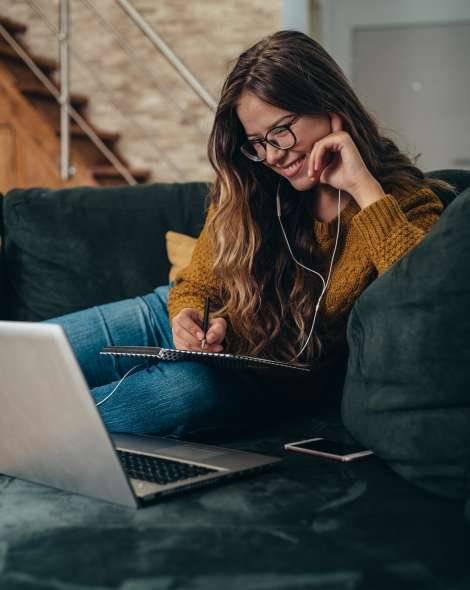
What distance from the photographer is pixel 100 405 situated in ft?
4.71

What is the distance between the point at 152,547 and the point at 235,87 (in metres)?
1.04

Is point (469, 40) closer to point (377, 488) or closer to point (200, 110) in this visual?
point (200, 110)

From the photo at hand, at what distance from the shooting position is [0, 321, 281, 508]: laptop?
923mm

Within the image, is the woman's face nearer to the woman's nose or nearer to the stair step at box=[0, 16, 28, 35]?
the woman's nose

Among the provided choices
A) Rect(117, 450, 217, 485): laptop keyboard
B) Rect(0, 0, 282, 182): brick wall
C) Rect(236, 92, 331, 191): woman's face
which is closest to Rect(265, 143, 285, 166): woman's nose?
Rect(236, 92, 331, 191): woman's face

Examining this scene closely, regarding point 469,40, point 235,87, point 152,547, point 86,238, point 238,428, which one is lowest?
point 238,428

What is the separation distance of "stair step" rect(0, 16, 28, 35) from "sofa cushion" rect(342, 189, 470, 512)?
4.00m

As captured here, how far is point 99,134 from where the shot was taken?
484 centimetres

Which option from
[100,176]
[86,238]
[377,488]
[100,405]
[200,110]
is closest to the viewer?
[377,488]

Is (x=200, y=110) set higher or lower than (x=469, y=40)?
lower

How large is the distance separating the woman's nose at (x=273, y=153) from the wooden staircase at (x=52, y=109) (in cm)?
255

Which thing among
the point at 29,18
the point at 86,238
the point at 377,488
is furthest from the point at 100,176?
the point at 377,488

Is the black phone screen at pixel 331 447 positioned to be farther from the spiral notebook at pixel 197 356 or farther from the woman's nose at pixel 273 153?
the woman's nose at pixel 273 153

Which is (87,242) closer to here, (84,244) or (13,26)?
(84,244)
